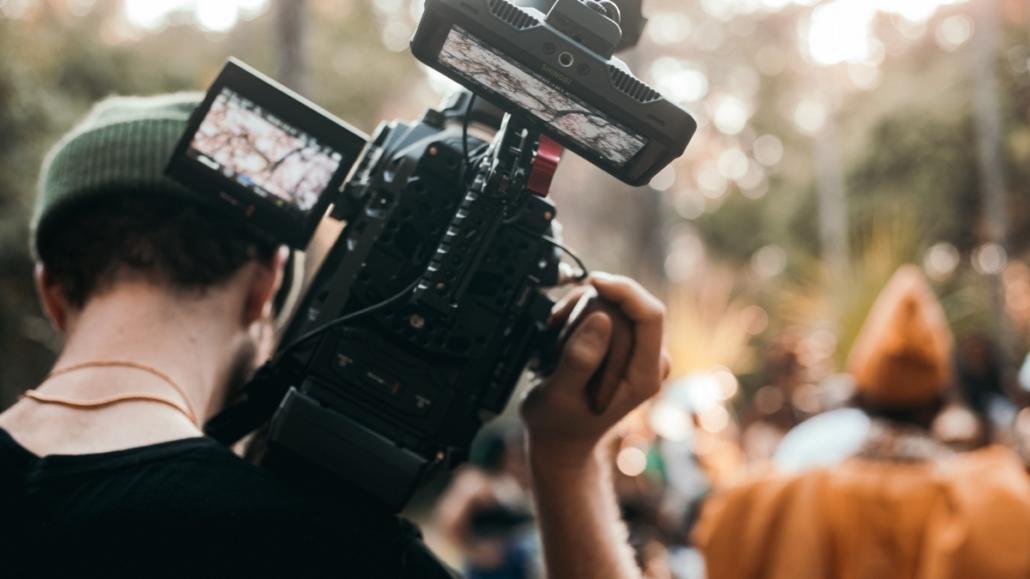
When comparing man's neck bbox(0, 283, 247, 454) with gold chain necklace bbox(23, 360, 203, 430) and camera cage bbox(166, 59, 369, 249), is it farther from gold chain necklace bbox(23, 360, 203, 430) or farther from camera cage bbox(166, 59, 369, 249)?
camera cage bbox(166, 59, 369, 249)

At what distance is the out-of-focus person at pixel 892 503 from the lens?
10.7 feet

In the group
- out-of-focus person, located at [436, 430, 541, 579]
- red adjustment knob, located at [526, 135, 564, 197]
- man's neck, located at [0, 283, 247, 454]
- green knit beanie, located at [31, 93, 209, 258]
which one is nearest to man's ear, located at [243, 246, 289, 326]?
man's neck, located at [0, 283, 247, 454]

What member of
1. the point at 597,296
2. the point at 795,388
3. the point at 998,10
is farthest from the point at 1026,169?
the point at 597,296

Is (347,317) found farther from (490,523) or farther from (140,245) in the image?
(490,523)

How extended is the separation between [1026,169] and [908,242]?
354 cm

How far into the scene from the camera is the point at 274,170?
5.07 ft

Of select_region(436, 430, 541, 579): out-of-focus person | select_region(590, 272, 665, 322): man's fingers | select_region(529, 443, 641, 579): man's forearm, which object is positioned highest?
select_region(590, 272, 665, 322): man's fingers

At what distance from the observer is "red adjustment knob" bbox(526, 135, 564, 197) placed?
Result: 1170 mm

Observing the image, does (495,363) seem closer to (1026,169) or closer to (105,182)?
(105,182)

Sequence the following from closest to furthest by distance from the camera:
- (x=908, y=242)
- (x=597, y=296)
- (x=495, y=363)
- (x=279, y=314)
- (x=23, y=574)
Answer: (x=23, y=574)
(x=495, y=363)
(x=597, y=296)
(x=279, y=314)
(x=908, y=242)

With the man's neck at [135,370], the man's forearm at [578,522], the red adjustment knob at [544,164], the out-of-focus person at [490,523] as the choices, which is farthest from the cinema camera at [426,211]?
the out-of-focus person at [490,523]

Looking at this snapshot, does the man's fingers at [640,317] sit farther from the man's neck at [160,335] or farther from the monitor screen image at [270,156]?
the man's neck at [160,335]

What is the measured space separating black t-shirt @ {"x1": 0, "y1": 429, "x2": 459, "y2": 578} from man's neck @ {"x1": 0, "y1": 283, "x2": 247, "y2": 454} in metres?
0.04

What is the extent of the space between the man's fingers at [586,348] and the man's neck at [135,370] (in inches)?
20.3
